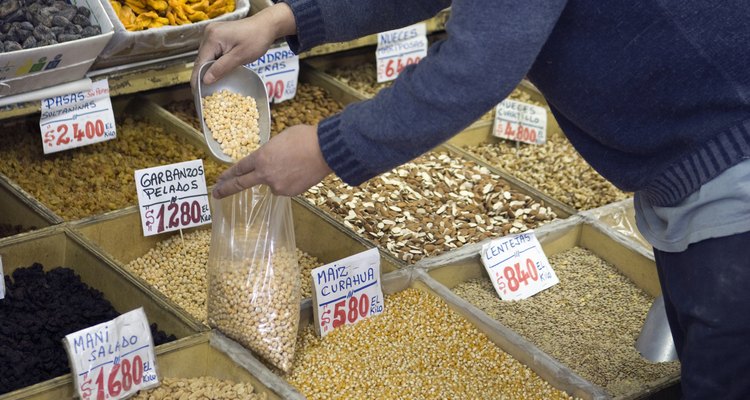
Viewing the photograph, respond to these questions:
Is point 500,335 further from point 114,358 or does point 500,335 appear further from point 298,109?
point 298,109

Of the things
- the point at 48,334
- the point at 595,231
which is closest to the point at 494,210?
the point at 595,231

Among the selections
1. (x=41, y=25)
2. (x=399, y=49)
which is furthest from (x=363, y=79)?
(x=41, y=25)

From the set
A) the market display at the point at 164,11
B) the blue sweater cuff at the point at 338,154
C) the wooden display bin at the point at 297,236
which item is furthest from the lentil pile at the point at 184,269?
the blue sweater cuff at the point at 338,154

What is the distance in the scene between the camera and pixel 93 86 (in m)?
2.99

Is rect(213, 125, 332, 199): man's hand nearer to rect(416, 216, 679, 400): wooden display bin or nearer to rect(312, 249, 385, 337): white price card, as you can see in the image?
rect(312, 249, 385, 337): white price card

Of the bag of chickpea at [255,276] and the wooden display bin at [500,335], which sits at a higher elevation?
the bag of chickpea at [255,276]

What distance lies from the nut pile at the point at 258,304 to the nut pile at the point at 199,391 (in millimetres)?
113

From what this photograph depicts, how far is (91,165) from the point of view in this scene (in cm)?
305

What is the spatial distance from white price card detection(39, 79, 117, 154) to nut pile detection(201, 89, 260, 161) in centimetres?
83

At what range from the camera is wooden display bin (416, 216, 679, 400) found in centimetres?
278

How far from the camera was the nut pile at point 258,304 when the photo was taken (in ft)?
7.32

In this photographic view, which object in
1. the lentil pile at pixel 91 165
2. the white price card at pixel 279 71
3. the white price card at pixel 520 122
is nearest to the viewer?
the lentil pile at pixel 91 165

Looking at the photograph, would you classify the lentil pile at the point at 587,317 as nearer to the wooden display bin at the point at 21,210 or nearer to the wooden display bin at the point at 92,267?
the wooden display bin at the point at 92,267

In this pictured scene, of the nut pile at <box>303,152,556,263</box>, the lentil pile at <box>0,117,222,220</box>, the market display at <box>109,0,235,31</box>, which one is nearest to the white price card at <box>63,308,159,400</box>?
the lentil pile at <box>0,117,222,220</box>
